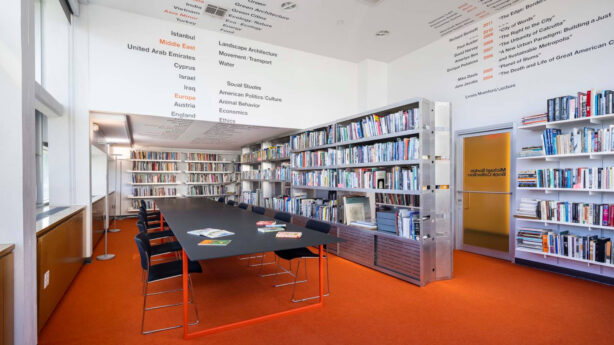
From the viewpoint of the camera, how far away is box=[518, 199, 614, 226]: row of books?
374 centimetres

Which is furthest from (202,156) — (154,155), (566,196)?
(566,196)

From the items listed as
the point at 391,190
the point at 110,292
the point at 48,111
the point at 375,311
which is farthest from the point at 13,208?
the point at 391,190

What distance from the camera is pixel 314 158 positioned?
19.9 feet

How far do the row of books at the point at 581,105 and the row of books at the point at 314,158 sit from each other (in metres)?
3.19

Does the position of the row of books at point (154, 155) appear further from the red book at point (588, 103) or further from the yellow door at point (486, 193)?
the red book at point (588, 103)

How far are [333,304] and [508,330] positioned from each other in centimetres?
160

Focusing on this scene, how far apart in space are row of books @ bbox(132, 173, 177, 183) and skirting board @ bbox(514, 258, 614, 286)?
32.4ft

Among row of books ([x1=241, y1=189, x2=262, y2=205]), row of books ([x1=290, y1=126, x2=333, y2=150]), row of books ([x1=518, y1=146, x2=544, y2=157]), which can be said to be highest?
row of books ([x1=290, y1=126, x2=333, y2=150])

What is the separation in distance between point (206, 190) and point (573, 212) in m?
10.0

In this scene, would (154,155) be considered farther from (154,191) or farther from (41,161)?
(41,161)

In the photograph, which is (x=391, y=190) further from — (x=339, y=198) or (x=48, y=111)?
(x=48, y=111)

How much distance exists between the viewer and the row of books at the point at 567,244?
375cm

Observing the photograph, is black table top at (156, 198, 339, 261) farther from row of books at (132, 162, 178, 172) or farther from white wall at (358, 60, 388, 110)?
row of books at (132, 162, 178, 172)

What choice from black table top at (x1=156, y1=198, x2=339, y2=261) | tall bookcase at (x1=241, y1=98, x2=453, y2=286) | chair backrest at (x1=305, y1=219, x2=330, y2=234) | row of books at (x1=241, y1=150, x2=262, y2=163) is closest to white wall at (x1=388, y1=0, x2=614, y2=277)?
tall bookcase at (x1=241, y1=98, x2=453, y2=286)
